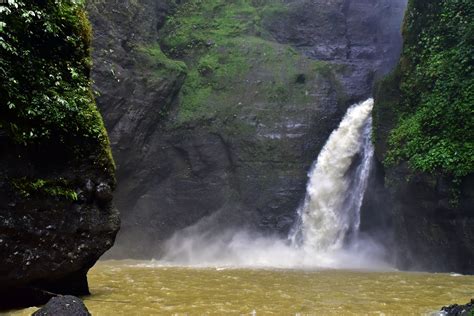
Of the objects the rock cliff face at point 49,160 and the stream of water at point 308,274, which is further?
the stream of water at point 308,274

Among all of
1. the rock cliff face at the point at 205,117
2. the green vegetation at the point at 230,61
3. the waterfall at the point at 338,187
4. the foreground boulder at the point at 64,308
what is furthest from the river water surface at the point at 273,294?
the green vegetation at the point at 230,61

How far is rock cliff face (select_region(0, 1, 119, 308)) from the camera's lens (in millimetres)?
7074

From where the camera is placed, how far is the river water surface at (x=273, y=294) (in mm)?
7246

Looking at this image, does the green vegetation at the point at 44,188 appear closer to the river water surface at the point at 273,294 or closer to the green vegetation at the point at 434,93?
the river water surface at the point at 273,294

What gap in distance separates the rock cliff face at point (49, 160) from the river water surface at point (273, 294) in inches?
36.5

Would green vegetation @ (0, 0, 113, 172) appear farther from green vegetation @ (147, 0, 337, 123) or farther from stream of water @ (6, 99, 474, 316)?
green vegetation @ (147, 0, 337, 123)

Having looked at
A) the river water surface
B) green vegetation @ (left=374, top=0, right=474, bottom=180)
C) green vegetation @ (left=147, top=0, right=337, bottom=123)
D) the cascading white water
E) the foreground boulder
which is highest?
green vegetation @ (left=147, top=0, right=337, bottom=123)

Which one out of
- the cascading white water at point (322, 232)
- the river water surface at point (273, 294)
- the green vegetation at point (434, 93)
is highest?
the green vegetation at point (434, 93)

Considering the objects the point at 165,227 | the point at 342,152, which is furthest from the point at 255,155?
the point at 165,227

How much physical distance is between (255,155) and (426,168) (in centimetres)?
896

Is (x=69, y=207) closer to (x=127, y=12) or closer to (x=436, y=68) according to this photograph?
(x=436, y=68)

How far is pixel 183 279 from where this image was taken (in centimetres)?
1152

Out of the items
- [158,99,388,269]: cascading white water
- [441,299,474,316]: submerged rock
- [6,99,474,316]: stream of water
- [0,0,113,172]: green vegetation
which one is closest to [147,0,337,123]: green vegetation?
[158,99,388,269]: cascading white water

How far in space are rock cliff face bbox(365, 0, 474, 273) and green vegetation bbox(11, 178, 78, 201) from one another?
10347 mm
